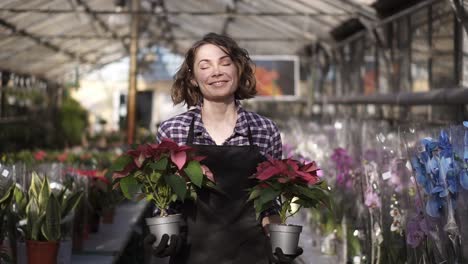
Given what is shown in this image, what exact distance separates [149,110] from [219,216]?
26411mm

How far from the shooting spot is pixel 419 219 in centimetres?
254

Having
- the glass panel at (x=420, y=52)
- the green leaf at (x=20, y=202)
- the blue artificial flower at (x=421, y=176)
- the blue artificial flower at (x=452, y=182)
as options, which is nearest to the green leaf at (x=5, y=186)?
the green leaf at (x=20, y=202)

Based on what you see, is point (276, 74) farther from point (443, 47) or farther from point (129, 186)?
point (129, 186)

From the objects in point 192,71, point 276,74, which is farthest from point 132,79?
point 192,71

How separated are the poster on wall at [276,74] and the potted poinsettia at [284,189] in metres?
11.7

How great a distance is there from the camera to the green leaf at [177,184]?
200 cm

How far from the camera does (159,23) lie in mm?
19922

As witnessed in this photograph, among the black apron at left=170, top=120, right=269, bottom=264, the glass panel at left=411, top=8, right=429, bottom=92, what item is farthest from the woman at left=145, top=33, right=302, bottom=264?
the glass panel at left=411, top=8, right=429, bottom=92

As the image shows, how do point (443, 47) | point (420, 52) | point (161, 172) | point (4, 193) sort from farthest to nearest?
point (420, 52) → point (443, 47) → point (4, 193) → point (161, 172)

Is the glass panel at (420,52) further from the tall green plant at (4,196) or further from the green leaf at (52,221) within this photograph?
the tall green plant at (4,196)

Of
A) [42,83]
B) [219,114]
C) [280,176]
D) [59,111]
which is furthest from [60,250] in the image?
[42,83]

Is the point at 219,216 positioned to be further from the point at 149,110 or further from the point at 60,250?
the point at 149,110

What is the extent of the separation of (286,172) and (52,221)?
146cm

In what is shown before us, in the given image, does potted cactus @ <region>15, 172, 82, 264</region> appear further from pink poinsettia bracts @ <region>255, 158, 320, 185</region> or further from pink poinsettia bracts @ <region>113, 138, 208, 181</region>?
pink poinsettia bracts @ <region>255, 158, 320, 185</region>
